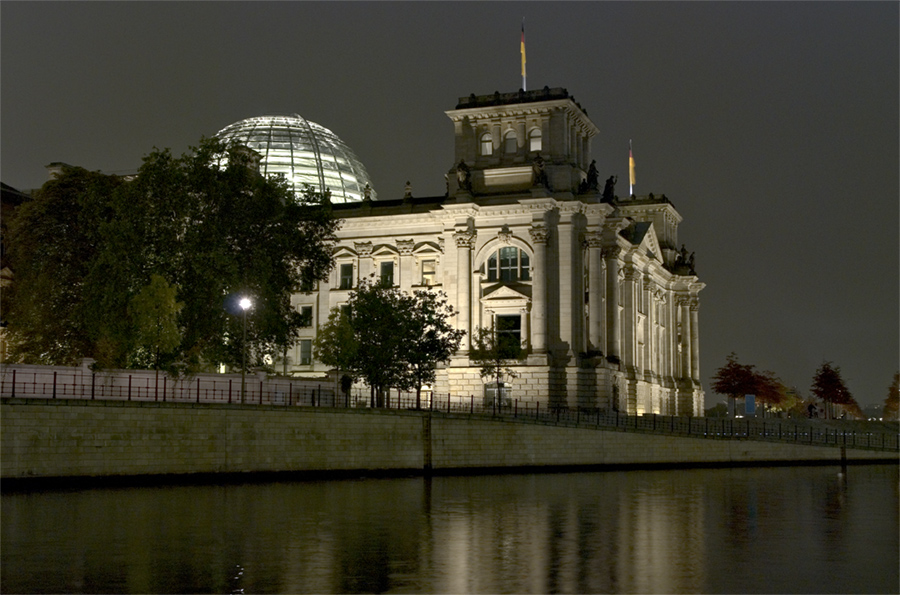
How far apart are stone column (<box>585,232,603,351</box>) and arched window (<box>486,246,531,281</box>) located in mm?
4816

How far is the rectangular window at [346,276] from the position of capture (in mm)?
96250

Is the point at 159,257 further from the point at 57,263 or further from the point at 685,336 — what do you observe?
the point at 685,336

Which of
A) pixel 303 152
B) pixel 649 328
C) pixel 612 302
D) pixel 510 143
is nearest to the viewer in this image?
pixel 510 143

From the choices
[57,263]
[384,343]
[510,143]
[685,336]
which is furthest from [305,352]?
[685,336]

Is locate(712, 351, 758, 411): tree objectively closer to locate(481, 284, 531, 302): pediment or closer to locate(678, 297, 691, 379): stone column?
locate(678, 297, 691, 379): stone column

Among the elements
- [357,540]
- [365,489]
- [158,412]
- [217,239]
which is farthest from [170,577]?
[217,239]

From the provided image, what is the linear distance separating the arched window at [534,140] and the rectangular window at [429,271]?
39.1ft

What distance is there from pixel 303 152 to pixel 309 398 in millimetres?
57115

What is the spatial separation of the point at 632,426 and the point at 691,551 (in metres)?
43.6

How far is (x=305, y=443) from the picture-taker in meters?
52.8

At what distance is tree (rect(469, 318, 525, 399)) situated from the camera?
A: 82250 millimetres

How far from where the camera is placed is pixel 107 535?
27.2 metres

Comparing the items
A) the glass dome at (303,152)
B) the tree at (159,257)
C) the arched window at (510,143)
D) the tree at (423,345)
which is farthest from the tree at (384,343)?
the glass dome at (303,152)

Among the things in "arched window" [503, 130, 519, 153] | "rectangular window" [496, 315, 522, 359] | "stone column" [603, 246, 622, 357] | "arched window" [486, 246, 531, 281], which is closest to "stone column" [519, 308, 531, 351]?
"rectangular window" [496, 315, 522, 359]
